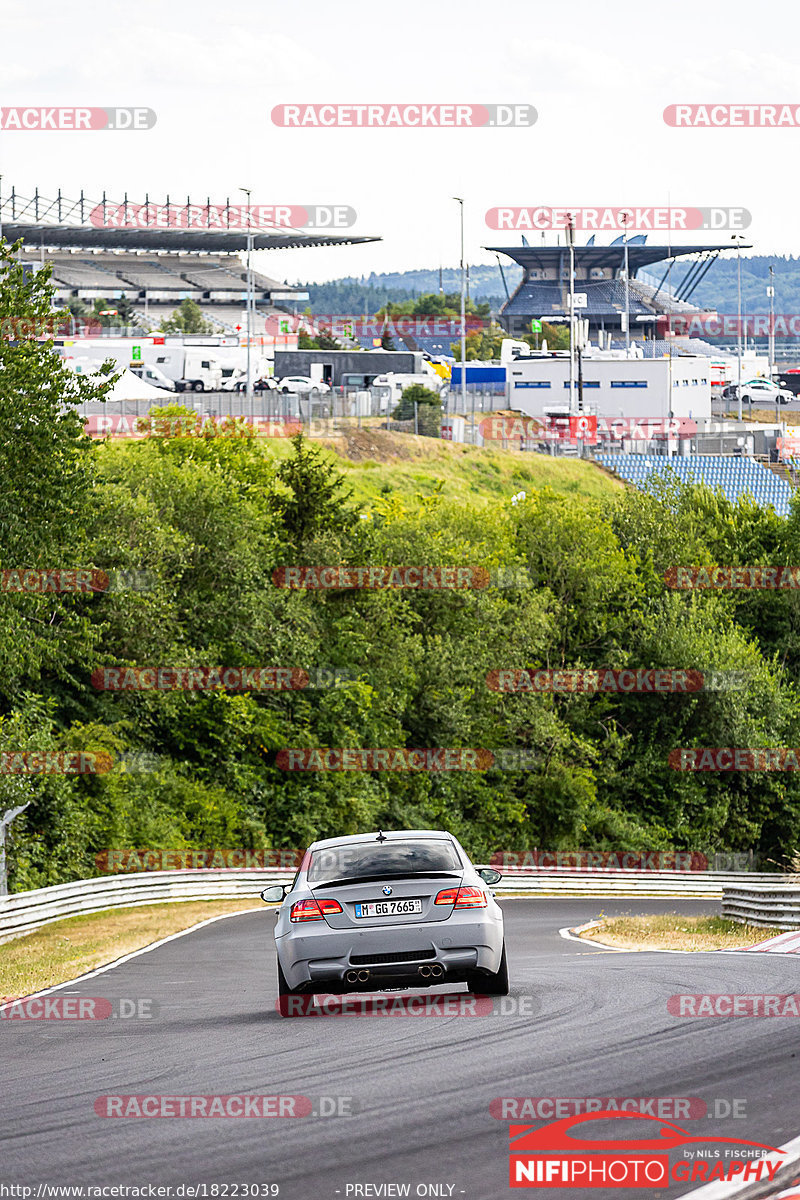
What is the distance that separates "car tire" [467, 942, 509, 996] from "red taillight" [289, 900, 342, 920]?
1.13 meters

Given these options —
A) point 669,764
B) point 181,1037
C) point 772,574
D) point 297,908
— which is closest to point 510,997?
point 297,908

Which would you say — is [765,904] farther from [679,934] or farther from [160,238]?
[160,238]

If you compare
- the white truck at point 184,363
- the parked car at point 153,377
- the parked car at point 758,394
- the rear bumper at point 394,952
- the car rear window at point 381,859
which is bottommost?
the rear bumper at point 394,952

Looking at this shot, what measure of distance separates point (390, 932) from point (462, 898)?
584 millimetres

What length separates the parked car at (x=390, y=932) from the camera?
1035 cm

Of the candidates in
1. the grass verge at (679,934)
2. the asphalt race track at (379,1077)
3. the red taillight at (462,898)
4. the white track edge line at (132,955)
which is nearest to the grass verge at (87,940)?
the white track edge line at (132,955)

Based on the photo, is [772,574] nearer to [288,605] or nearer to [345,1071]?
[288,605]

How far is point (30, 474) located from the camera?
88.1 feet

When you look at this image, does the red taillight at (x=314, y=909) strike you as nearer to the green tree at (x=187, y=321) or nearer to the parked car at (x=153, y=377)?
the parked car at (x=153, y=377)

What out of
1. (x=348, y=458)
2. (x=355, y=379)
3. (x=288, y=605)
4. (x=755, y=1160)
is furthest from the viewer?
(x=355, y=379)

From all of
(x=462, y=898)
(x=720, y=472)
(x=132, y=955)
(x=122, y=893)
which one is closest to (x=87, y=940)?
(x=132, y=955)

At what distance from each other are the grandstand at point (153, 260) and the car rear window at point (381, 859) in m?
130

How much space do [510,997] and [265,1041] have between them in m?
2.32

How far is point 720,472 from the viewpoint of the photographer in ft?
265
